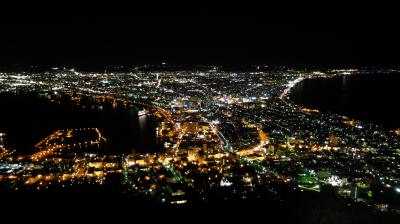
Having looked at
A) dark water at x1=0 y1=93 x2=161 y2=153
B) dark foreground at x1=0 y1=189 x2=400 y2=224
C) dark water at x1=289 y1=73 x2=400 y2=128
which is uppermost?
dark foreground at x1=0 y1=189 x2=400 y2=224

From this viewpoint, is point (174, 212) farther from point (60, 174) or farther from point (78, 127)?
point (78, 127)

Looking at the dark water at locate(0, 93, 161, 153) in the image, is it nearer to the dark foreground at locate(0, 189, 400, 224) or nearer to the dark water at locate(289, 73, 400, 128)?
the dark foreground at locate(0, 189, 400, 224)

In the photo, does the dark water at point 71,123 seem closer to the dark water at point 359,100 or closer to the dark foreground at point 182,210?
the dark foreground at point 182,210

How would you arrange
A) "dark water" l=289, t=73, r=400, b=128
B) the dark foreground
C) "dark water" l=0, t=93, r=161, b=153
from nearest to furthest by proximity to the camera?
the dark foreground
"dark water" l=0, t=93, r=161, b=153
"dark water" l=289, t=73, r=400, b=128

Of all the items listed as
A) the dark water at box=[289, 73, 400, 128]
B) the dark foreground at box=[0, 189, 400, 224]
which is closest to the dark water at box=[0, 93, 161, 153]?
the dark foreground at box=[0, 189, 400, 224]

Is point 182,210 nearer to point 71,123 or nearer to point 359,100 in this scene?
point 71,123

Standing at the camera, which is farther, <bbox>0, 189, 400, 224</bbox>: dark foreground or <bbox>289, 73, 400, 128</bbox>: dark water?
<bbox>289, 73, 400, 128</bbox>: dark water

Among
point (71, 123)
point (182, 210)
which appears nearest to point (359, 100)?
point (71, 123)
